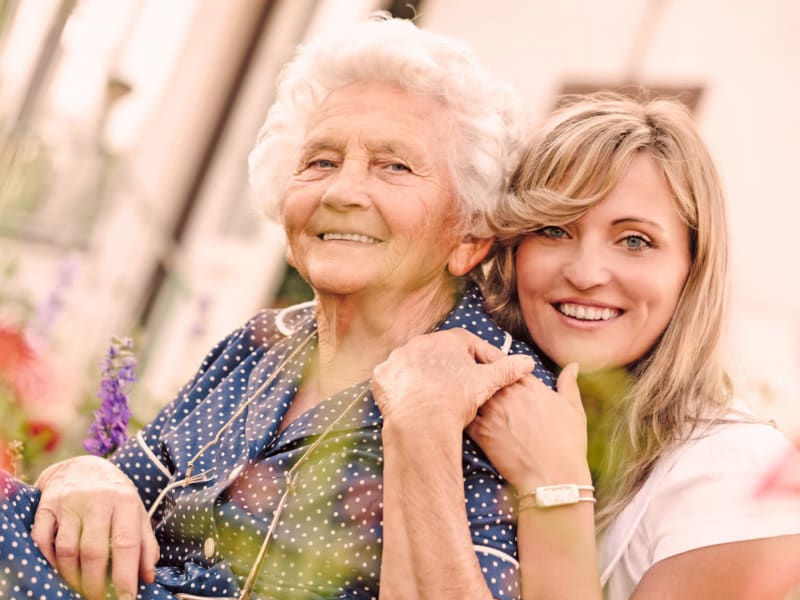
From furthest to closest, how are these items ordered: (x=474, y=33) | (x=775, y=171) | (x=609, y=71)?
(x=474, y=33) < (x=609, y=71) < (x=775, y=171)

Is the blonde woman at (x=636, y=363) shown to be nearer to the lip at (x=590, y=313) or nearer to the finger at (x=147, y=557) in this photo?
the lip at (x=590, y=313)

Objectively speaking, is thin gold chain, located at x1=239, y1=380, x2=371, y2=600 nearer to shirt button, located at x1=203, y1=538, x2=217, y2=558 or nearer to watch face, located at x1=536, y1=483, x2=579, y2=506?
shirt button, located at x1=203, y1=538, x2=217, y2=558

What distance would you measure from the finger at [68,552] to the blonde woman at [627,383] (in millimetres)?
659

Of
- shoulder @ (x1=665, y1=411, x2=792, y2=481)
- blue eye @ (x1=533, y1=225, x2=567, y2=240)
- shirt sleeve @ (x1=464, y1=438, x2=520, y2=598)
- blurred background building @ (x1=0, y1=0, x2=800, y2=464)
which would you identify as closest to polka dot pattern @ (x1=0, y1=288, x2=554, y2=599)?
shirt sleeve @ (x1=464, y1=438, x2=520, y2=598)

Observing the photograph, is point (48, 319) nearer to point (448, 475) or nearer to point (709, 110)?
point (448, 475)

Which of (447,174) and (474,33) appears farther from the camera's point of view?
(474,33)

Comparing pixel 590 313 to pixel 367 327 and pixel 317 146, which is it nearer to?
pixel 367 327

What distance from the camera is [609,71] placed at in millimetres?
7191

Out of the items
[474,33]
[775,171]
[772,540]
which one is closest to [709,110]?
[775,171]

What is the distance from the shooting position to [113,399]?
2.27 metres

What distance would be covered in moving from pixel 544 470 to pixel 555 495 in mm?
53

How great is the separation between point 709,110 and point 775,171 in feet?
1.99

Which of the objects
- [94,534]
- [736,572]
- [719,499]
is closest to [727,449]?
[719,499]

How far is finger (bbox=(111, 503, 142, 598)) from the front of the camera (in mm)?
1846
